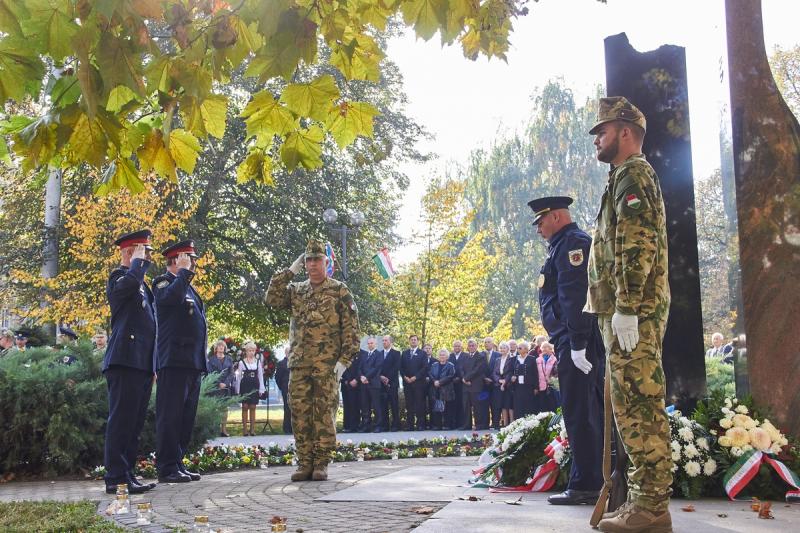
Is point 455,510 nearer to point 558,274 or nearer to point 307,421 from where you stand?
point 558,274

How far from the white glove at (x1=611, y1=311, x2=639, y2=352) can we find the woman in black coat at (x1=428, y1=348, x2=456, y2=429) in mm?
16135

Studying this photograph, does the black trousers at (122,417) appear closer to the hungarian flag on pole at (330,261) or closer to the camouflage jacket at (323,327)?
the camouflage jacket at (323,327)

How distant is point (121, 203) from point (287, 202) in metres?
6.19

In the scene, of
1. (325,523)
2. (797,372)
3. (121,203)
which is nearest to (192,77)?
(325,523)

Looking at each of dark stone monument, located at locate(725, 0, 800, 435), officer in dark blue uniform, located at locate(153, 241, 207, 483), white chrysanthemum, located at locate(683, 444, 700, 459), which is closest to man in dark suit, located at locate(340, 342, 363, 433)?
officer in dark blue uniform, located at locate(153, 241, 207, 483)

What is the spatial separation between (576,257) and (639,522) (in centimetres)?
223

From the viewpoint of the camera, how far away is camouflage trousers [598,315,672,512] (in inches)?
187

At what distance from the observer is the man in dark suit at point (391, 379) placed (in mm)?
21188

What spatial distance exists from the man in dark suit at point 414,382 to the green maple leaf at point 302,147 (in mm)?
16529

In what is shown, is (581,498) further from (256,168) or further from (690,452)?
(256,168)

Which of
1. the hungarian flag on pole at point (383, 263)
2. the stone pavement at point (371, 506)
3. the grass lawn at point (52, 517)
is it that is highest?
the hungarian flag on pole at point (383, 263)

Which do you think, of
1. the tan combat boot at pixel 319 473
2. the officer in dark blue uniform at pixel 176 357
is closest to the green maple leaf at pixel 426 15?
the tan combat boot at pixel 319 473

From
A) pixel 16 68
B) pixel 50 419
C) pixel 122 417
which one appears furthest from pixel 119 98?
pixel 50 419

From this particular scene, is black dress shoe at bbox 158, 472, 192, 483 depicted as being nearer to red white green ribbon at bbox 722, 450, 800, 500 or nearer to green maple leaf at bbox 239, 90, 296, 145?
red white green ribbon at bbox 722, 450, 800, 500
